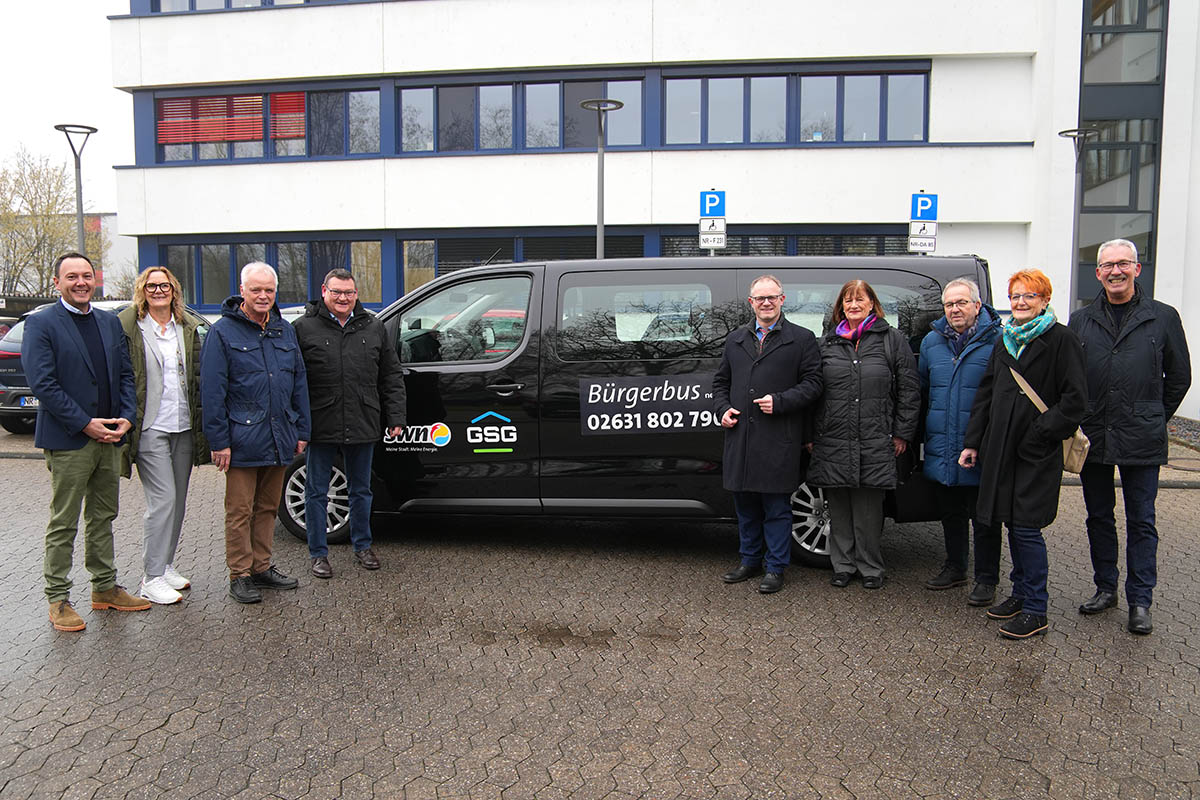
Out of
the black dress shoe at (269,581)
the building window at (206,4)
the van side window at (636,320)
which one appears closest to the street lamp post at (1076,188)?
the van side window at (636,320)

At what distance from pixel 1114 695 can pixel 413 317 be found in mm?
4447

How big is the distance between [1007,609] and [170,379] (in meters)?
4.73

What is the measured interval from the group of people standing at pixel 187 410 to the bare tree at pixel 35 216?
36.1 meters

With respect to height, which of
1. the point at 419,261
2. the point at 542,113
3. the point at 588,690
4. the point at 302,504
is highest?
the point at 542,113

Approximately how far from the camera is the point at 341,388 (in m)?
Answer: 5.47

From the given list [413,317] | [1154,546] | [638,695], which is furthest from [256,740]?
[1154,546]

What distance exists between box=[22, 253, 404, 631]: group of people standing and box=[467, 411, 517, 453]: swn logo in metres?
0.49

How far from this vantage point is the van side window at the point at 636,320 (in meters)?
5.70

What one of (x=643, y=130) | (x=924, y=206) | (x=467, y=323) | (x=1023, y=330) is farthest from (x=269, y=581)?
(x=643, y=130)

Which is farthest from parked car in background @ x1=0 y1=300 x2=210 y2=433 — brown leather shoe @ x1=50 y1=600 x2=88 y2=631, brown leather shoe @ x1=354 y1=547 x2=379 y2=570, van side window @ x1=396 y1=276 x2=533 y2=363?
brown leather shoe @ x1=50 y1=600 x2=88 y2=631

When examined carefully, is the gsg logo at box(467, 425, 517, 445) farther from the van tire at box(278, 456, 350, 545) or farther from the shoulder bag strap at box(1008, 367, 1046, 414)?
the shoulder bag strap at box(1008, 367, 1046, 414)

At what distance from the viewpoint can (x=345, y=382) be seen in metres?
5.47

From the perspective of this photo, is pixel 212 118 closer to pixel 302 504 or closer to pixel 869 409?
pixel 302 504

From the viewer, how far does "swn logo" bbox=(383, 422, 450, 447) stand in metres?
5.91
